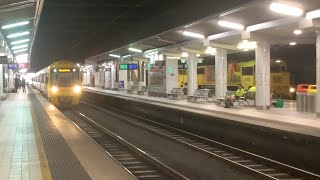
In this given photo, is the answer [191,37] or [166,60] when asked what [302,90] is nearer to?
[191,37]

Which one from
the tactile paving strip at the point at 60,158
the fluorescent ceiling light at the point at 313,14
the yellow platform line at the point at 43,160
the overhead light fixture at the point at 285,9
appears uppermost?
the overhead light fixture at the point at 285,9

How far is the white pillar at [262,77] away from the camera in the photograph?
65.9ft

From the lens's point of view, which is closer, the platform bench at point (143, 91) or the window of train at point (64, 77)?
the window of train at point (64, 77)

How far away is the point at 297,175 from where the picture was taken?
10156 millimetres

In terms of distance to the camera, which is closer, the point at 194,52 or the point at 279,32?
the point at 279,32

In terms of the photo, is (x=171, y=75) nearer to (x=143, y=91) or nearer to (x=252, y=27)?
(x=143, y=91)

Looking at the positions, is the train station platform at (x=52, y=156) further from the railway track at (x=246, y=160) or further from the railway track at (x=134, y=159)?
the railway track at (x=246, y=160)

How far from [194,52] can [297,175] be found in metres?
18.5

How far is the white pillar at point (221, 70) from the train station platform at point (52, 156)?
1154 centimetres

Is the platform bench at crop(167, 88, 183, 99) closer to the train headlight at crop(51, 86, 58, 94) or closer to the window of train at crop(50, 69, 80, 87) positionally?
the window of train at crop(50, 69, 80, 87)

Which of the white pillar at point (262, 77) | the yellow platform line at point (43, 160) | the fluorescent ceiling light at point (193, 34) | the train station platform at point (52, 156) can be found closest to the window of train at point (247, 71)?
the fluorescent ceiling light at point (193, 34)

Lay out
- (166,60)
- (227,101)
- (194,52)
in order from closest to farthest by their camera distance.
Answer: (227,101), (194,52), (166,60)

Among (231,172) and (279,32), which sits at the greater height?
(279,32)

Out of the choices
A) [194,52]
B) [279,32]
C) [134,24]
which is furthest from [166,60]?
[279,32]
